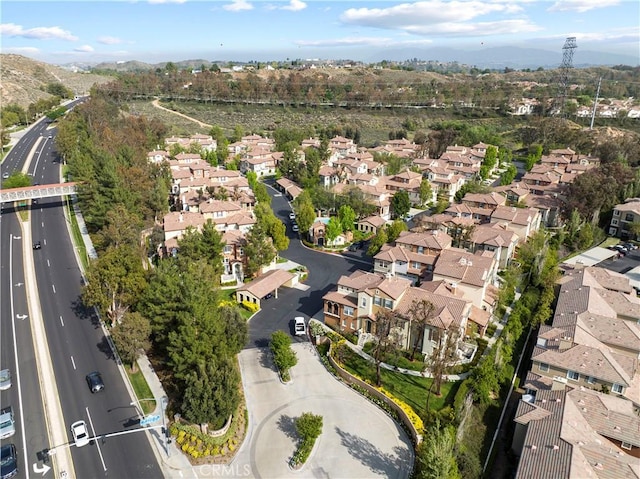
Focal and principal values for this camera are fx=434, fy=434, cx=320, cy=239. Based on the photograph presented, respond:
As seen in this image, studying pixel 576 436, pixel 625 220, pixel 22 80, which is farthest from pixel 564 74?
pixel 22 80

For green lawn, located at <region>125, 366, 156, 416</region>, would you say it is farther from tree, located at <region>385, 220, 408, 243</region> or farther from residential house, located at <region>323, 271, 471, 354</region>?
tree, located at <region>385, 220, 408, 243</region>

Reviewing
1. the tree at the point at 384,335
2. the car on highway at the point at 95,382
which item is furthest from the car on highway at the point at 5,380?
the tree at the point at 384,335

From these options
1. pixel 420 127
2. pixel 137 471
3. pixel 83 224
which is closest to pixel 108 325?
pixel 137 471

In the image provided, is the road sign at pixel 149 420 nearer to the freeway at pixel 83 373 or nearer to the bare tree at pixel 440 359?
the freeway at pixel 83 373

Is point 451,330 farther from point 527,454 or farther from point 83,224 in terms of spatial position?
point 83,224

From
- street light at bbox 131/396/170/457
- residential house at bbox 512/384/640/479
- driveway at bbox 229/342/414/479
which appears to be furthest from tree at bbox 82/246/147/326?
residential house at bbox 512/384/640/479

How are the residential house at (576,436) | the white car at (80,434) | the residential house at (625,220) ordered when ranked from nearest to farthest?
the residential house at (576,436)
the white car at (80,434)
the residential house at (625,220)

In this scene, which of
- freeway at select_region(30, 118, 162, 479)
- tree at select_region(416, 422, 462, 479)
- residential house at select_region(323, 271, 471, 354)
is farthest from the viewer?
residential house at select_region(323, 271, 471, 354)
